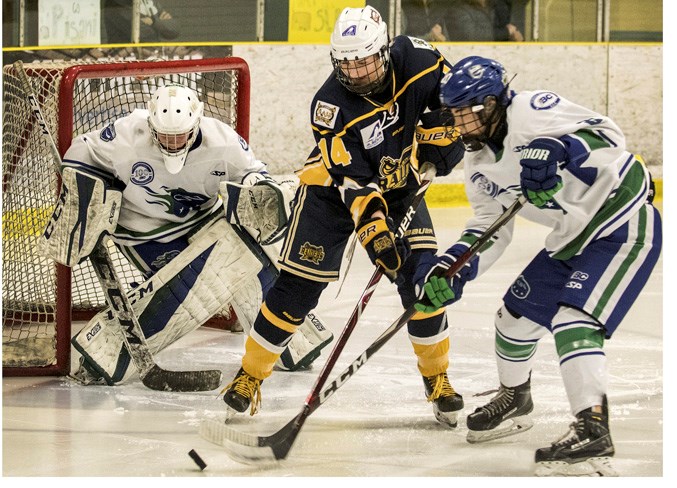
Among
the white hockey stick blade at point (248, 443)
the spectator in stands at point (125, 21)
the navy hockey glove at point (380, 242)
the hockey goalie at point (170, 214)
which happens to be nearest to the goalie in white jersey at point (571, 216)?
the navy hockey glove at point (380, 242)

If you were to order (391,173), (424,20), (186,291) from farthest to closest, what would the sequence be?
(424,20)
(186,291)
(391,173)

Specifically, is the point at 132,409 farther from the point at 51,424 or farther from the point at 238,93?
the point at 238,93

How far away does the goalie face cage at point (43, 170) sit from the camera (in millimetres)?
3615

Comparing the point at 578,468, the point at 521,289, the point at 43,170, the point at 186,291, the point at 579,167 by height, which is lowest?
the point at 578,468

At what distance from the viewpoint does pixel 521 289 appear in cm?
282

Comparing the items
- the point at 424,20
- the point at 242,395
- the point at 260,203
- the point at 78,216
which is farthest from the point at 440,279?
the point at 424,20

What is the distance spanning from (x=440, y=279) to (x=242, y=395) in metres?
0.70

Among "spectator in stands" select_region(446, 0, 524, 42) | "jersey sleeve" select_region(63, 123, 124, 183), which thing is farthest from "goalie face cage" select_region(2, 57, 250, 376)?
"spectator in stands" select_region(446, 0, 524, 42)

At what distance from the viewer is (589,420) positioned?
2.51m

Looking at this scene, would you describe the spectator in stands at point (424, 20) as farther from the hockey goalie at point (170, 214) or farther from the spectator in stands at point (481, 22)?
the hockey goalie at point (170, 214)

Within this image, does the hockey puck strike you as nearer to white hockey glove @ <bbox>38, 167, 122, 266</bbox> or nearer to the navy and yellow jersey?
the navy and yellow jersey

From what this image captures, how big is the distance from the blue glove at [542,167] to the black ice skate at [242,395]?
102 centimetres

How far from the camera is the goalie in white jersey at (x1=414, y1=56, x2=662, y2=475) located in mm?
2523

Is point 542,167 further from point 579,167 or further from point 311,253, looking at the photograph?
point 311,253
